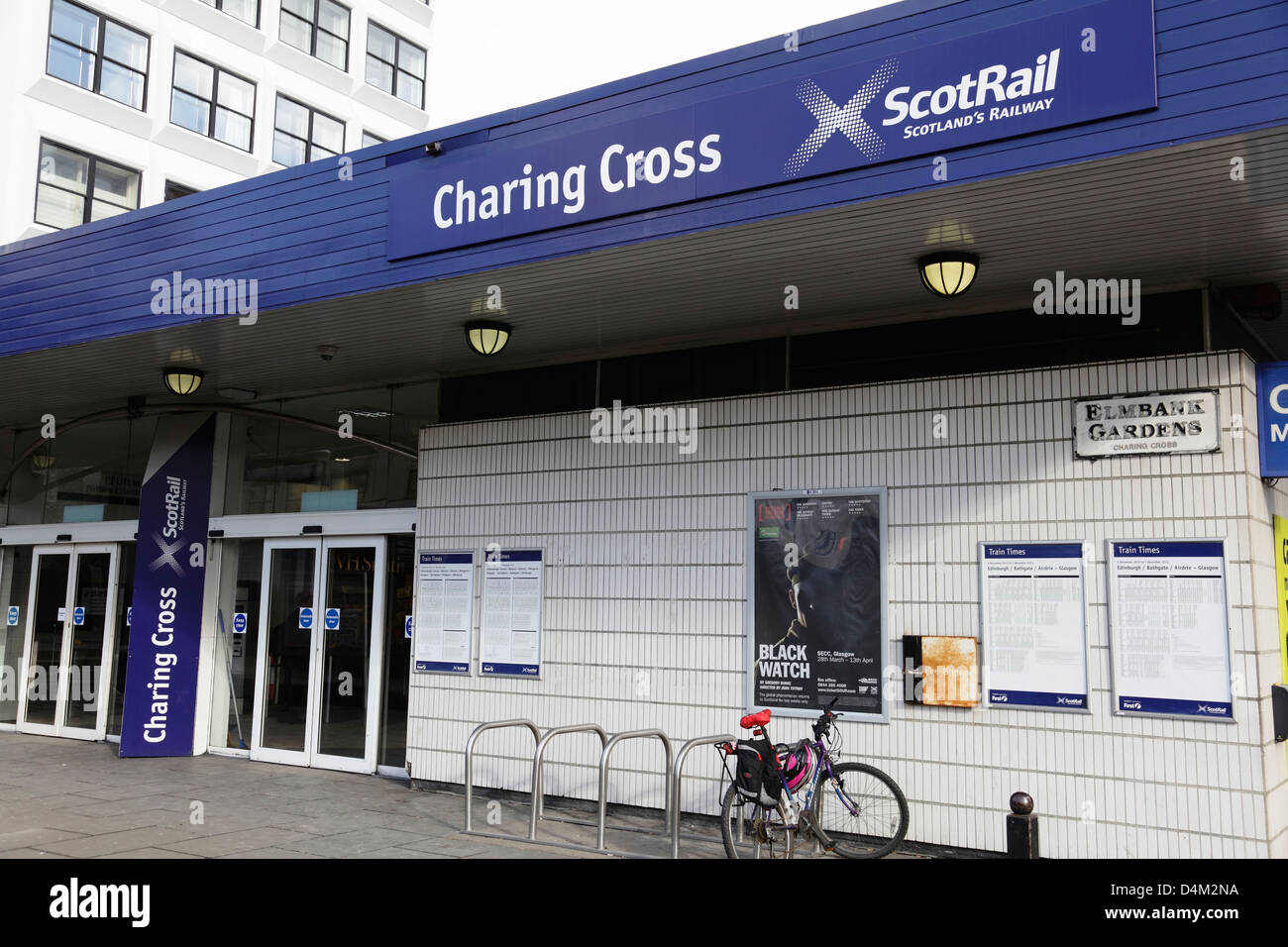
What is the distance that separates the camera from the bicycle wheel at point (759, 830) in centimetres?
645

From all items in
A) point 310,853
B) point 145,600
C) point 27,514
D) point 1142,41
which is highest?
point 1142,41

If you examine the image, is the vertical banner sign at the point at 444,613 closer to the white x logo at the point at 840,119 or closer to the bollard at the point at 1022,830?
the white x logo at the point at 840,119

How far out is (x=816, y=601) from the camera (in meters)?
7.53

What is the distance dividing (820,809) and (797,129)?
4.27 m

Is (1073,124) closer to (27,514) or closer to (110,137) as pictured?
(27,514)

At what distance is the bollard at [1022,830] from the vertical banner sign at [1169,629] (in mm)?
1522

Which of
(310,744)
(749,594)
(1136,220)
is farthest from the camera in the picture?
(310,744)

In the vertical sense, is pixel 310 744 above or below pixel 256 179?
below

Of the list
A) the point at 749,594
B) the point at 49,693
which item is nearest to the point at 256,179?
the point at 749,594

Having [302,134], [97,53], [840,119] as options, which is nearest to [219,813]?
[840,119]

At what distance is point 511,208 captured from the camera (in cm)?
672

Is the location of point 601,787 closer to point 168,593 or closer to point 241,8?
point 168,593

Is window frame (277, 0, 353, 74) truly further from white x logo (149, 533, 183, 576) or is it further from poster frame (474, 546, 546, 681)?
poster frame (474, 546, 546, 681)

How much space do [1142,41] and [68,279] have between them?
8.47 meters
